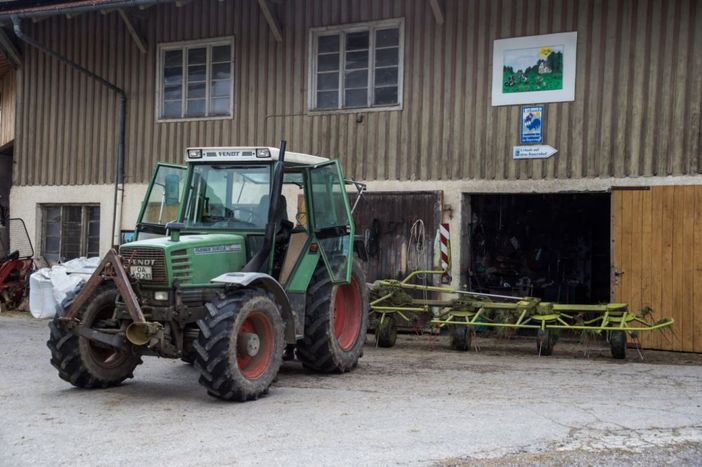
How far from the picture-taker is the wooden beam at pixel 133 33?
13592 mm

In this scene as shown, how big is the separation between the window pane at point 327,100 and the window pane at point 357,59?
0.50m

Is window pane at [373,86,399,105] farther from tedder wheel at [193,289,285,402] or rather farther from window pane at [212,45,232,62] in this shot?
tedder wheel at [193,289,285,402]

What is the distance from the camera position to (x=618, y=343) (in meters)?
9.43

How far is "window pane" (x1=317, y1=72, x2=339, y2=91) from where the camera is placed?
12648mm

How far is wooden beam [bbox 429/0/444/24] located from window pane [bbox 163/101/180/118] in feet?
16.5

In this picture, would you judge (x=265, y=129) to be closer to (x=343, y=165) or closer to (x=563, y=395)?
(x=343, y=165)

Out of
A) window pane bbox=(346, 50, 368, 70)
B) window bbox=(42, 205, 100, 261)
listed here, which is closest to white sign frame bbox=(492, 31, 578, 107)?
window pane bbox=(346, 50, 368, 70)

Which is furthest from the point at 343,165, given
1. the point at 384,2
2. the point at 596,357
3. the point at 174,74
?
the point at 596,357

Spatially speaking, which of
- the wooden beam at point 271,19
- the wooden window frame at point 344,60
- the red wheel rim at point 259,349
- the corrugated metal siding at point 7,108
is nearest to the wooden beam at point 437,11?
the wooden window frame at point 344,60

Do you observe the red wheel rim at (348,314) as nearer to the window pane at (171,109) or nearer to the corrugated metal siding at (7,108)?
the window pane at (171,109)

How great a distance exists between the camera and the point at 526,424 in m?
5.85

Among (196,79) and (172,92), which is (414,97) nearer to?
(196,79)

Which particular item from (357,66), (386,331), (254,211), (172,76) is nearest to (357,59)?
(357,66)

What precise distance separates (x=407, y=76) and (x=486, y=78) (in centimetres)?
127
